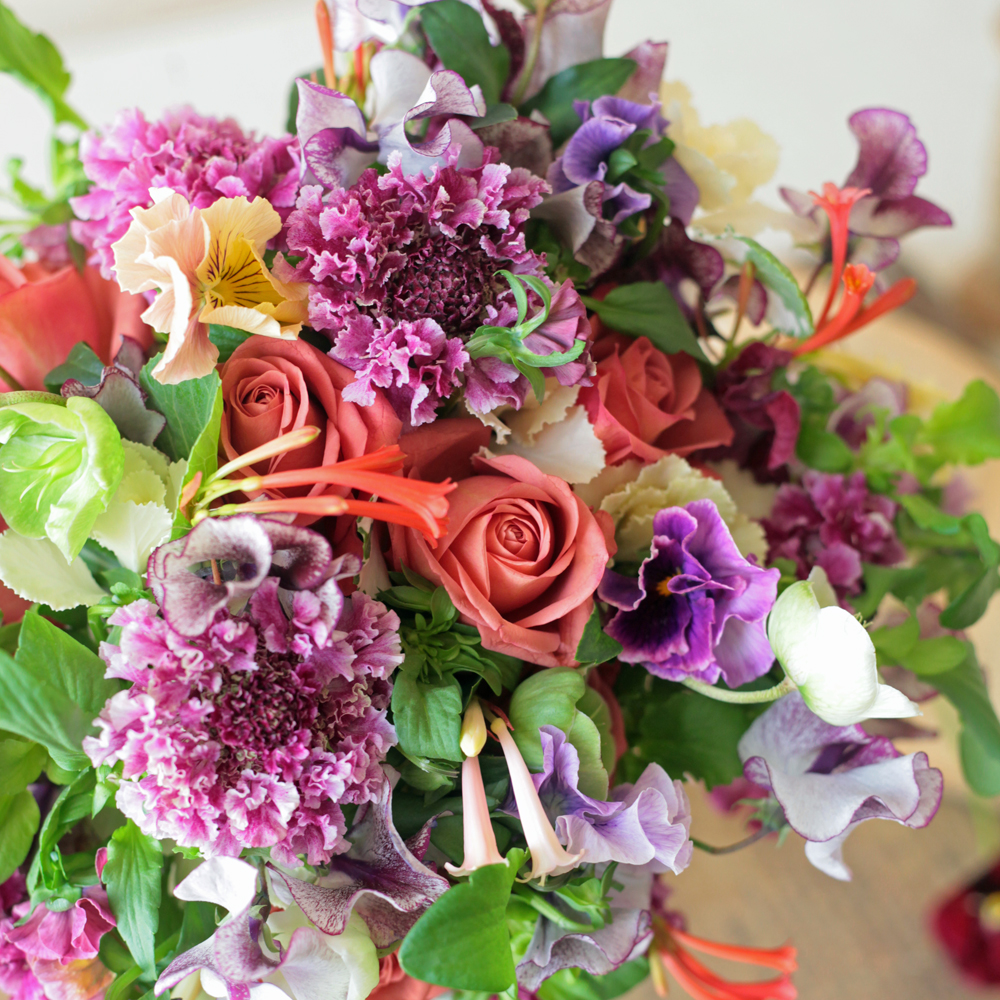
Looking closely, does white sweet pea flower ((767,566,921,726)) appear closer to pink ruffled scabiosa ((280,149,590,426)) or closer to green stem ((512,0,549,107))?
pink ruffled scabiosa ((280,149,590,426))

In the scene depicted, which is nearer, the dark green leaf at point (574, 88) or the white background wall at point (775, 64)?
the dark green leaf at point (574, 88)

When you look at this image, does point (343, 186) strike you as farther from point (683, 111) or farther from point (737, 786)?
point (737, 786)

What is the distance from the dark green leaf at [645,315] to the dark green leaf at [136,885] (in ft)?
0.78

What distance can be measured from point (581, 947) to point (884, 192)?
13.0 inches

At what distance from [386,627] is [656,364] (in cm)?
15

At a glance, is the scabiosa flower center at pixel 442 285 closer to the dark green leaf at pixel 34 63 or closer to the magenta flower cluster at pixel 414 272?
the magenta flower cluster at pixel 414 272

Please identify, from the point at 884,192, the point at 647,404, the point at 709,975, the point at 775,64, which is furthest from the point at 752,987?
the point at 775,64

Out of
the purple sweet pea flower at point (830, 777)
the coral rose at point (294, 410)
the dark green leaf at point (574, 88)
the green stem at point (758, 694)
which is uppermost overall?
the dark green leaf at point (574, 88)

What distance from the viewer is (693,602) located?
0.30 meters

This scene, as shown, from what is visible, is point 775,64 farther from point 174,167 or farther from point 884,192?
point 174,167

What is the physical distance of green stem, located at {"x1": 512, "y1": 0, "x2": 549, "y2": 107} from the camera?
1.17 feet

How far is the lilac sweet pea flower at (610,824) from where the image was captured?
10.5 inches

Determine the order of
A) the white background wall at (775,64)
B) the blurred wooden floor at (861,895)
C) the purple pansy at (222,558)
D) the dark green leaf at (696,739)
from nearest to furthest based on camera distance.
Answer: the purple pansy at (222,558)
the dark green leaf at (696,739)
the blurred wooden floor at (861,895)
the white background wall at (775,64)

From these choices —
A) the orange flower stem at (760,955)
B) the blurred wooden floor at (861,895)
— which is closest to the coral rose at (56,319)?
the orange flower stem at (760,955)
